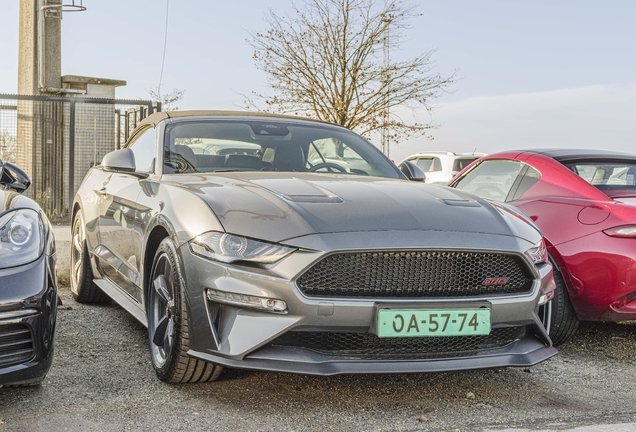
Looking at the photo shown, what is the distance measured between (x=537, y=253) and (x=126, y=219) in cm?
227

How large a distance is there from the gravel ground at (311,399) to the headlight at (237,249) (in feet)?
2.21

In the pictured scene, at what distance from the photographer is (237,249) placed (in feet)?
10.1

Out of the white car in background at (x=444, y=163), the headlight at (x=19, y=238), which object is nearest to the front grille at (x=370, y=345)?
the headlight at (x=19, y=238)

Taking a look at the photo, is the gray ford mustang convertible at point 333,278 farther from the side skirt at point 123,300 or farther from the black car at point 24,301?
the black car at point 24,301

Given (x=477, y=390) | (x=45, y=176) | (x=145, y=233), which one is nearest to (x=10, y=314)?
(x=145, y=233)

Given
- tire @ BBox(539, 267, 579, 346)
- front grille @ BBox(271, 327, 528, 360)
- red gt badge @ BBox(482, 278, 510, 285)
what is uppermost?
red gt badge @ BBox(482, 278, 510, 285)

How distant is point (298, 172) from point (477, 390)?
1.54 metres

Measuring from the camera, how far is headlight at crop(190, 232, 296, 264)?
303 cm

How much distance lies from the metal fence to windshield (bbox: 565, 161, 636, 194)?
360 inches

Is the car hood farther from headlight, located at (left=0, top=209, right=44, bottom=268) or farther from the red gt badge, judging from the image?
headlight, located at (left=0, top=209, right=44, bottom=268)

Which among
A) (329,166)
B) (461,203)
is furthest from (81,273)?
(461,203)

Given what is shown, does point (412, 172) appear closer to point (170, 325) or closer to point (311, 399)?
point (311, 399)

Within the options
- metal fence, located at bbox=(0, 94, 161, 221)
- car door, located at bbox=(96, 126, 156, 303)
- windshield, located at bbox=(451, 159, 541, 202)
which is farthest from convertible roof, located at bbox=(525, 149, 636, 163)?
metal fence, located at bbox=(0, 94, 161, 221)

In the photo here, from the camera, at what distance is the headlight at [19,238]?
3.02m
